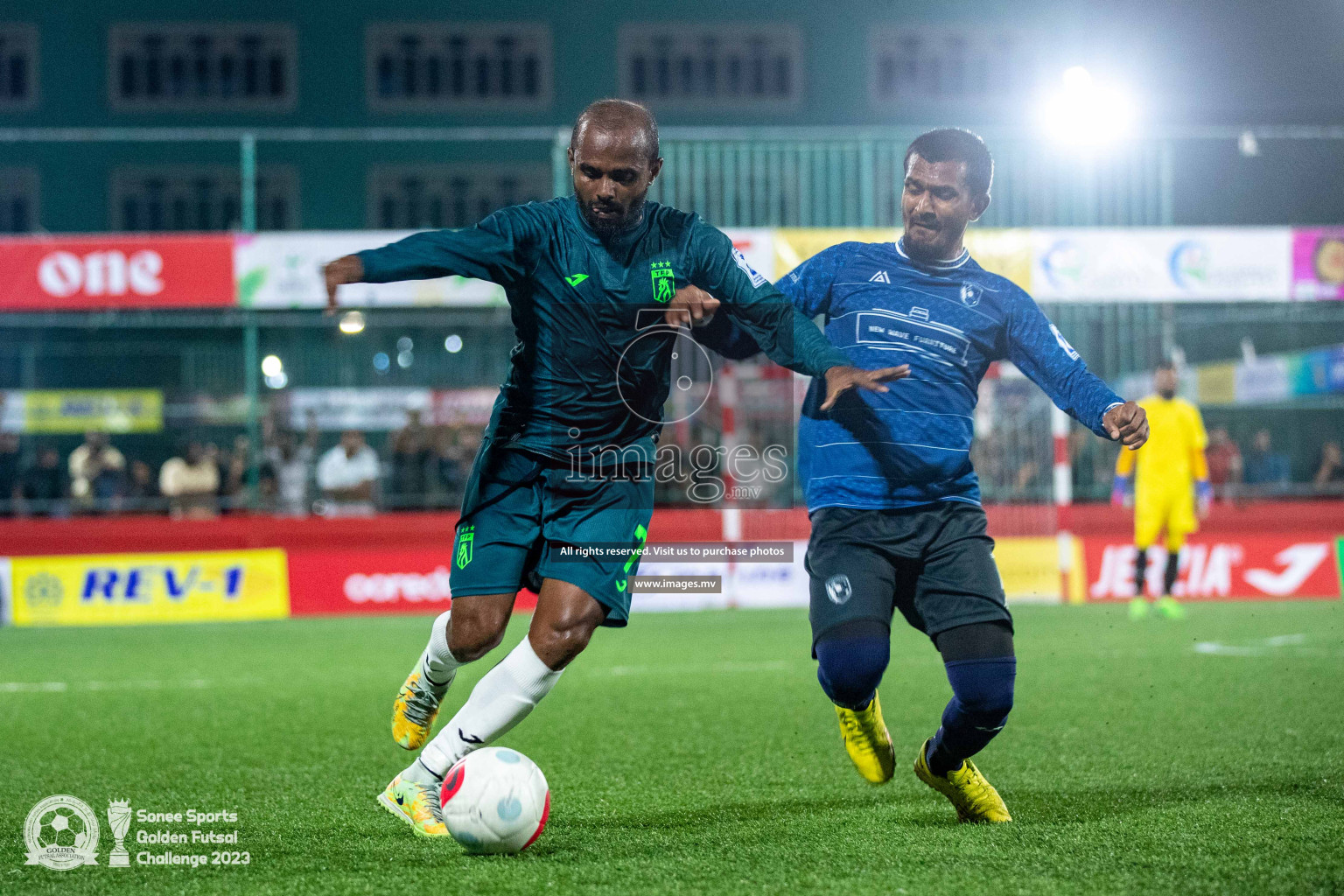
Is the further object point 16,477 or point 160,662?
point 16,477

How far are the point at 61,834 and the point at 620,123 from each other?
9.21 ft

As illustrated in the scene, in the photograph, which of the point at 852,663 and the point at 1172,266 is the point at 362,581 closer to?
the point at 1172,266

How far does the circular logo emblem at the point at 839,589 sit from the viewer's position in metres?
4.26

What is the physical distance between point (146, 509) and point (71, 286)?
97.6 inches

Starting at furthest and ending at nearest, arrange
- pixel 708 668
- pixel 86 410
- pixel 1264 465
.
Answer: pixel 86 410 → pixel 1264 465 → pixel 708 668

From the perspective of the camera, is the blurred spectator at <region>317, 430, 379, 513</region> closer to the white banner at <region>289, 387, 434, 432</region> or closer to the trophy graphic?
the white banner at <region>289, 387, 434, 432</region>

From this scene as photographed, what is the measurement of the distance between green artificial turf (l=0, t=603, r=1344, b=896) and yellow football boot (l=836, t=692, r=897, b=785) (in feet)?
0.61

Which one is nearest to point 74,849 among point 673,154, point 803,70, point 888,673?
point 888,673

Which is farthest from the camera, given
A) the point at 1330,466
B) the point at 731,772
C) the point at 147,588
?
the point at 1330,466

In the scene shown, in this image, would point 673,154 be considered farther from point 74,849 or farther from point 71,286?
point 74,849

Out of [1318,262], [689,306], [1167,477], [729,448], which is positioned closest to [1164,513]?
[1167,477]

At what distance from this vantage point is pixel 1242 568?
574 inches

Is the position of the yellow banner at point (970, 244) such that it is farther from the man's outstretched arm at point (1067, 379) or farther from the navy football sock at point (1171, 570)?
the man's outstretched arm at point (1067, 379)

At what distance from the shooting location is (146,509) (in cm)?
1452
